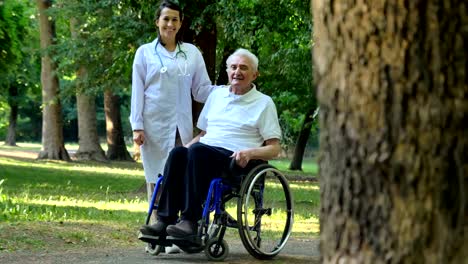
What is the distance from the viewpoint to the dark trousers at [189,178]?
301 inches

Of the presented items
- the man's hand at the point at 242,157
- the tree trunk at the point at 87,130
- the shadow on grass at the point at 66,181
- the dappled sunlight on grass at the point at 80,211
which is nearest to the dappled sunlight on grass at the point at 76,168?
the shadow on grass at the point at 66,181

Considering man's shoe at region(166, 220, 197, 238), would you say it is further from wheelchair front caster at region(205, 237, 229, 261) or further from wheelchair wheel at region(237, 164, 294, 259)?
wheelchair wheel at region(237, 164, 294, 259)

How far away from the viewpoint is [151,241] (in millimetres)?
7773

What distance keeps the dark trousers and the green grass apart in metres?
1.45

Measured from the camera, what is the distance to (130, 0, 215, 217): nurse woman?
8344 millimetres

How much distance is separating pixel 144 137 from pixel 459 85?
5.61 meters

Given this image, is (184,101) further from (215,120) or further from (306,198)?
(306,198)

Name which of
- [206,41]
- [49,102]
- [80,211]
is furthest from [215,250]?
[49,102]

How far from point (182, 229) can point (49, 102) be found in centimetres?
2447

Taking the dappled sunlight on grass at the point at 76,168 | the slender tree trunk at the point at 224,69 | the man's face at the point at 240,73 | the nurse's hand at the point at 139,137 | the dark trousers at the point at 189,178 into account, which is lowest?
the dappled sunlight on grass at the point at 76,168

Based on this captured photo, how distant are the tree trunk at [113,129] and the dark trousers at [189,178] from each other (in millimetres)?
31492

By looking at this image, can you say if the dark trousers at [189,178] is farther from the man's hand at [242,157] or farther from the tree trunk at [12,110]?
the tree trunk at [12,110]

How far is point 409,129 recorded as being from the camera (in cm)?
290

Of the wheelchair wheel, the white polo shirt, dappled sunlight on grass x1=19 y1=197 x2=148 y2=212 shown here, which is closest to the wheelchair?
the wheelchair wheel
